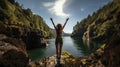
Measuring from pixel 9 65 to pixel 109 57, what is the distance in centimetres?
1401

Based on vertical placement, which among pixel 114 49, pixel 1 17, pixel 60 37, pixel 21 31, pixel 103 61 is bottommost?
pixel 103 61

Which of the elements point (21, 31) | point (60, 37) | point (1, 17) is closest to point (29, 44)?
point (21, 31)

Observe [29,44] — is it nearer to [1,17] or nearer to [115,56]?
[1,17]

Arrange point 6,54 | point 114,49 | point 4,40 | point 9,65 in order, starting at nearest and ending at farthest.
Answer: point 9,65
point 6,54
point 114,49
point 4,40

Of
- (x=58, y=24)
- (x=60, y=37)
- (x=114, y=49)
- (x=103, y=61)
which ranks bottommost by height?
(x=103, y=61)

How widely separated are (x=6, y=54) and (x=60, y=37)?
8853mm

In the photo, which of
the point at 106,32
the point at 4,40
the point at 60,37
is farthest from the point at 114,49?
the point at 106,32

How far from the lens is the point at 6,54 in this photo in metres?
23.4

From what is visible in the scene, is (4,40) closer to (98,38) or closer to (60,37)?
(60,37)

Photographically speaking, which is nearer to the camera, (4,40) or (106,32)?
(4,40)

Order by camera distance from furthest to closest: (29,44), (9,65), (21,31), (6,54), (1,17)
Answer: (1,17)
(29,44)
(21,31)
(6,54)
(9,65)

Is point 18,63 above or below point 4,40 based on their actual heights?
below

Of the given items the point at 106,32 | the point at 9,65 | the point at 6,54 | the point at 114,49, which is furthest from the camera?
the point at 106,32

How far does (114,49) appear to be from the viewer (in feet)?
83.9
